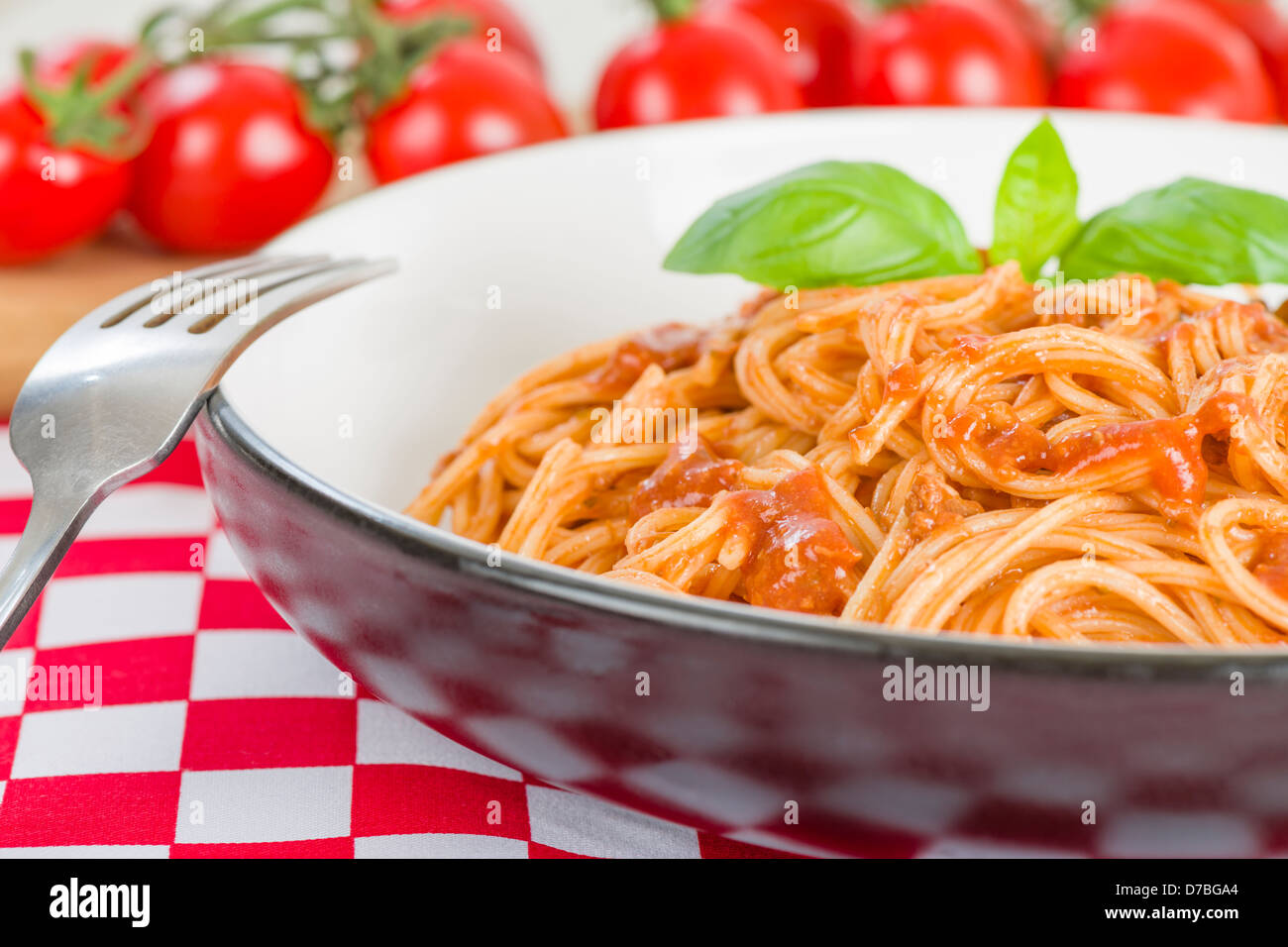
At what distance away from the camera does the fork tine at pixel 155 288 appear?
1.87m

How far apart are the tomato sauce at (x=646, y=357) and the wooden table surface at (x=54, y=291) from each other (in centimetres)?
117

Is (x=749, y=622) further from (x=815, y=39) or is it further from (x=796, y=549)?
(x=815, y=39)

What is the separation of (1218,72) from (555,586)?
3124mm

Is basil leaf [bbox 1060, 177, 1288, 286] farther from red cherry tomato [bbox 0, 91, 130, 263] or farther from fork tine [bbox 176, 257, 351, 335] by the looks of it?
red cherry tomato [bbox 0, 91, 130, 263]

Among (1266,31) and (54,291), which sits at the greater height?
(1266,31)

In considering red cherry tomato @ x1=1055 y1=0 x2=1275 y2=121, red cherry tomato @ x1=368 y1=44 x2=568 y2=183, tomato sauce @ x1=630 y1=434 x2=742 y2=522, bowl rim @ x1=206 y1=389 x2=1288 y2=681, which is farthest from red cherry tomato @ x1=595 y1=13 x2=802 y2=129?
bowl rim @ x1=206 y1=389 x2=1288 y2=681

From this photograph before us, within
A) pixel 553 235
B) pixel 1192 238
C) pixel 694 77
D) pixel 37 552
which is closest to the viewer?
pixel 37 552

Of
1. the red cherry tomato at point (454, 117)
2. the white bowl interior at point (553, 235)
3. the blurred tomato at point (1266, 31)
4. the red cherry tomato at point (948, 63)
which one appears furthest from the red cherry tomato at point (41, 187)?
the blurred tomato at point (1266, 31)

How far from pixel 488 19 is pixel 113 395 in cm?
305

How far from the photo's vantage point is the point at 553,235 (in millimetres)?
2824

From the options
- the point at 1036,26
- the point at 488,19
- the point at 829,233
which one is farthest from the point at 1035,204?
the point at 488,19

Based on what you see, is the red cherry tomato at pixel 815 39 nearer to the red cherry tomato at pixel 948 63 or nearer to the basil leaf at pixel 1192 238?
the red cherry tomato at pixel 948 63

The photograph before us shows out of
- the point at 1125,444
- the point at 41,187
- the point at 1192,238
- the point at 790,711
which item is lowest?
the point at 790,711

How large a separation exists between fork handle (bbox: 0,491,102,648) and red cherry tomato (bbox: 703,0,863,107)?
2.99m
